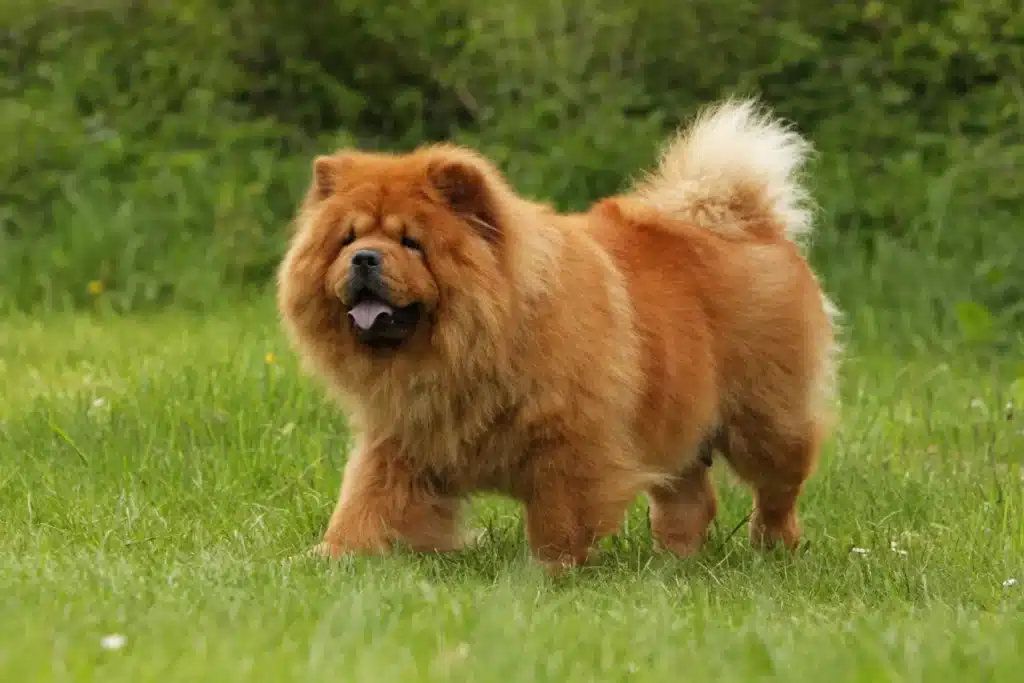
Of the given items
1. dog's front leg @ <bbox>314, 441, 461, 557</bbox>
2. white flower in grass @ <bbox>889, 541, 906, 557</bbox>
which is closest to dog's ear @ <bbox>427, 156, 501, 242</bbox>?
dog's front leg @ <bbox>314, 441, 461, 557</bbox>

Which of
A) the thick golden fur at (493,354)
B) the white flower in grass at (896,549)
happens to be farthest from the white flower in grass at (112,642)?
the white flower in grass at (896,549)

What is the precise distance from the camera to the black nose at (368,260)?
13.9 feet

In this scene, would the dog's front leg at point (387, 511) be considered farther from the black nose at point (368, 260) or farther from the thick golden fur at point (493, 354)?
the black nose at point (368, 260)

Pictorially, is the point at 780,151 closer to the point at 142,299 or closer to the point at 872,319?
the point at 872,319

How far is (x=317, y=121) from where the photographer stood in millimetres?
11484

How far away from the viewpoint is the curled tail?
5.35 m

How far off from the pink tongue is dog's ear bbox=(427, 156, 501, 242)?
378 millimetres

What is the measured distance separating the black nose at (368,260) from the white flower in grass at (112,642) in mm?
1504

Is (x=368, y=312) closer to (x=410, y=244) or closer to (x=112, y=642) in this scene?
(x=410, y=244)

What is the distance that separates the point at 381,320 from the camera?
4363 millimetres

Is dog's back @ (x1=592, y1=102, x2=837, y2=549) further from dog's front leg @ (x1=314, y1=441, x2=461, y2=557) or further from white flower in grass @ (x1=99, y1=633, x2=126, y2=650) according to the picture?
white flower in grass @ (x1=99, y1=633, x2=126, y2=650)

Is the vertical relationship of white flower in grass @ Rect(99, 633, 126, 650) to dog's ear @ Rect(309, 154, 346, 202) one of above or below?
below

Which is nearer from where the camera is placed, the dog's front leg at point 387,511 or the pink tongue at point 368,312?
the pink tongue at point 368,312

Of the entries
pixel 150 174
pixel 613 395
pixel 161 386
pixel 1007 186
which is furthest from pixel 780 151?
pixel 150 174
